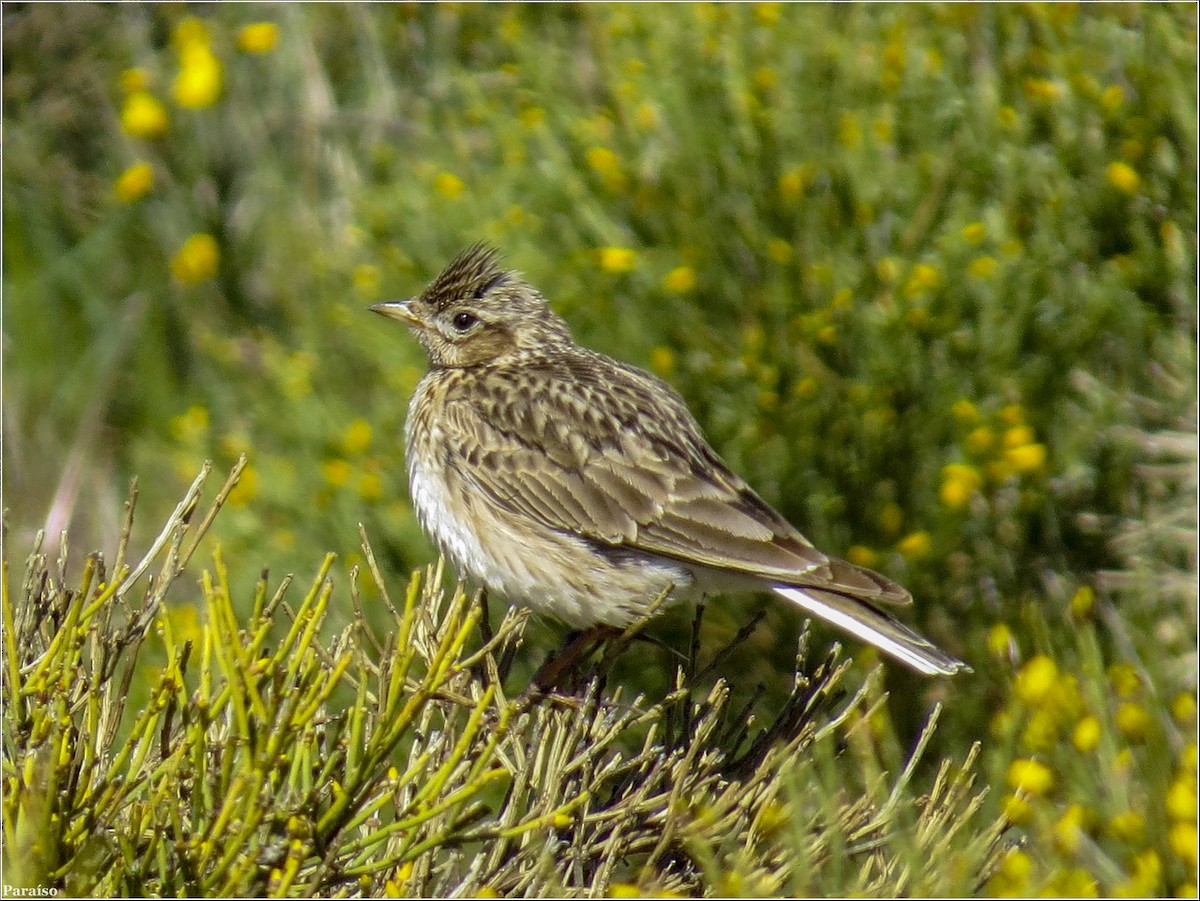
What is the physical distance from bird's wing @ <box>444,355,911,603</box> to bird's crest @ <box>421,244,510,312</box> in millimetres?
445

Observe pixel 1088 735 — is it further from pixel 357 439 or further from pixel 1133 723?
pixel 357 439

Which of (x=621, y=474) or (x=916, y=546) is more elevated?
(x=621, y=474)

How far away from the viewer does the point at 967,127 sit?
672 cm

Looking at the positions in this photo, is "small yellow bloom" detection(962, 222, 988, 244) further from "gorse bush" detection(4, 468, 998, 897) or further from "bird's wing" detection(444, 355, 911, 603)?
"gorse bush" detection(4, 468, 998, 897)

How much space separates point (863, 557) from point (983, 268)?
1216 mm

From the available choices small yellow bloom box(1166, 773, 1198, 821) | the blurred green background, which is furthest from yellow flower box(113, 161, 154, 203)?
small yellow bloom box(1166, 773, 1198, 821)

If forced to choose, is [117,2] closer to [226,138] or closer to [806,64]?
[226,138]

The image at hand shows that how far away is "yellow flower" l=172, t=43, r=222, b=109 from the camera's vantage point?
8.91 meters

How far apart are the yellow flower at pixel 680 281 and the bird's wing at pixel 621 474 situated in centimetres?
86

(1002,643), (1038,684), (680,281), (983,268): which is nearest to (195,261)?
(680,281)

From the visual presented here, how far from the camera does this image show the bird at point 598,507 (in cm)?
475

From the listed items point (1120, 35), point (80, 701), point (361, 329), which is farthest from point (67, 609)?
point (1120, 35)

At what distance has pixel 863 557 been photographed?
6.33 metres

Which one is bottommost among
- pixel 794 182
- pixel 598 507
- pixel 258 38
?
pixel 598 507
